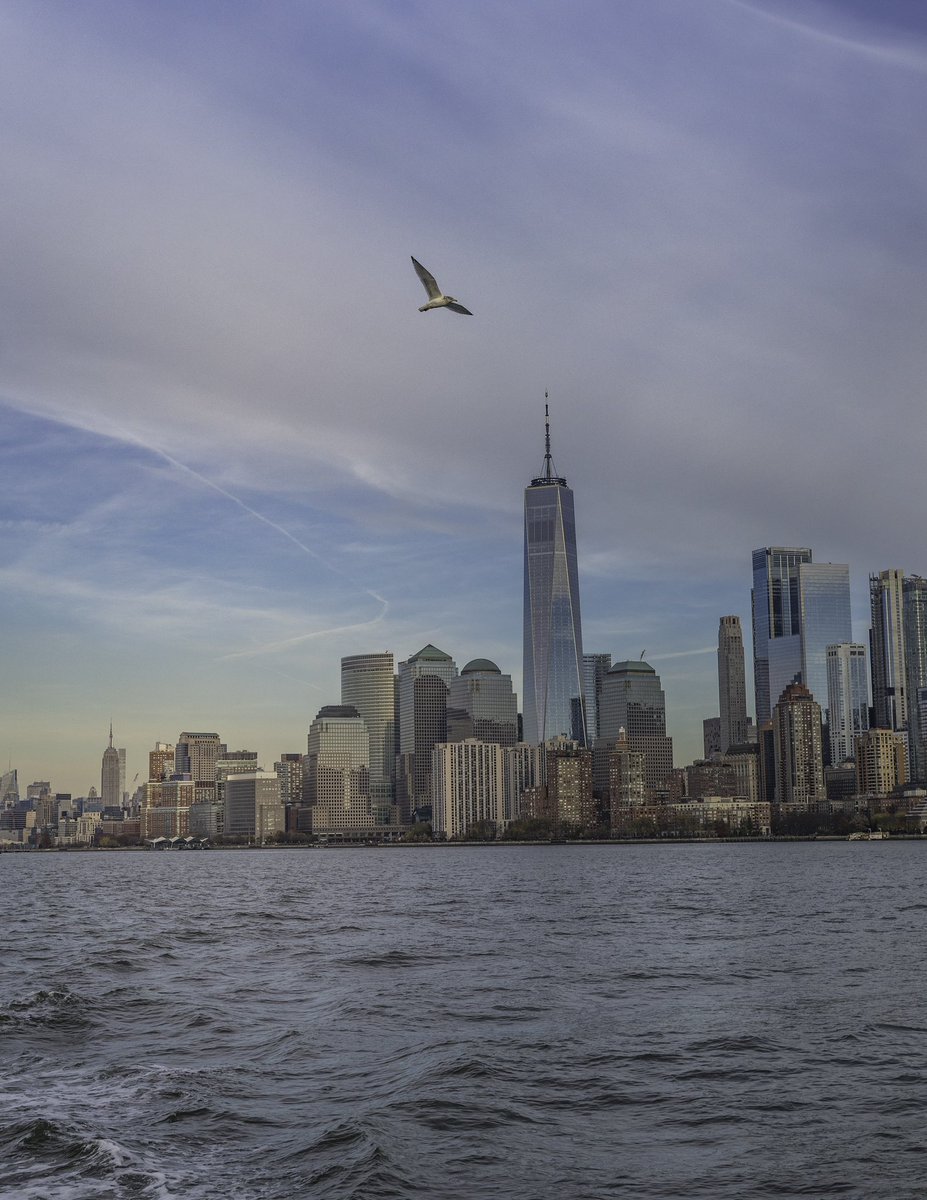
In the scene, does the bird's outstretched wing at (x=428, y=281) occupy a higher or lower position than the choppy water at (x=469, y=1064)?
higher

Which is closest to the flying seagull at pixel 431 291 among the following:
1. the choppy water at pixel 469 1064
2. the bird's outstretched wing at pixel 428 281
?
the bird's outstretched wing at pixel 428 281

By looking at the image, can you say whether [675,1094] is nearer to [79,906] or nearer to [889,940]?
[889,940]

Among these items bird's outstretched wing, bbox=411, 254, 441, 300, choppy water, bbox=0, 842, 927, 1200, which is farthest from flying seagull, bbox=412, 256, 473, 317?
choppy water, bbox=0, 842, 927, 1200

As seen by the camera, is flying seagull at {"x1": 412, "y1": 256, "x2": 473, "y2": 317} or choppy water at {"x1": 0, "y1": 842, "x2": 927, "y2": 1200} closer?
choppy water at {"x1": 0, "y1": 842, "x2": 927, "y2": 1200}

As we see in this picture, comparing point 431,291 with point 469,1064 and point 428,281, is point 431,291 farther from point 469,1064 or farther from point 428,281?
point 469,1064

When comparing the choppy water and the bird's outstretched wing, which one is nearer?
the choppy water

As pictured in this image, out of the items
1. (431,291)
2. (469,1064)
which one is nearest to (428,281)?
(431,291)

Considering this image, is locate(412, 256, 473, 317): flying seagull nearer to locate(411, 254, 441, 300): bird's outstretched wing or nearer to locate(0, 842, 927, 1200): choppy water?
locate(411, 254, 441, 300): bird's outstretched wing

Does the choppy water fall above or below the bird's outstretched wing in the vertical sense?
below

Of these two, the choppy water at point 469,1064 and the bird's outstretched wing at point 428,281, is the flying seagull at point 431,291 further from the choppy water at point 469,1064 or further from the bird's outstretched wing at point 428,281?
the choppy water at point 469,1064
